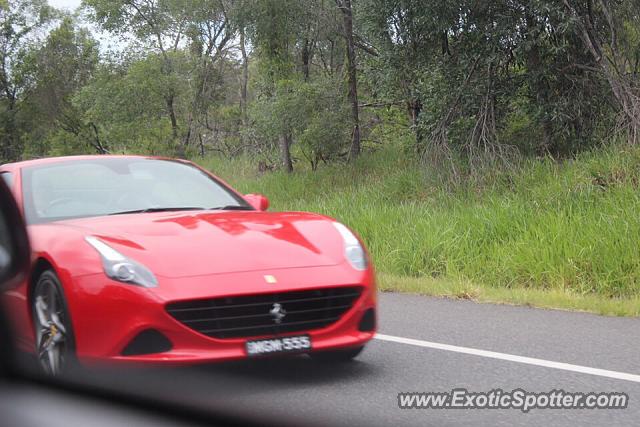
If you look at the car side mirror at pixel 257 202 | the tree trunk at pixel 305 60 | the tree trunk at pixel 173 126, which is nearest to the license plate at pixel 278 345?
the car side mirror at pixel 257 202

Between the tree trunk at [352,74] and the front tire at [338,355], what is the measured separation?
1543 cm

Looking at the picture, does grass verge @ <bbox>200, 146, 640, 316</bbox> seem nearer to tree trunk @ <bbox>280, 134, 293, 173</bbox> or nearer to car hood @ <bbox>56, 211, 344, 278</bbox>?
car hood @ <bbox>56, 211, 344, 278</bbox>


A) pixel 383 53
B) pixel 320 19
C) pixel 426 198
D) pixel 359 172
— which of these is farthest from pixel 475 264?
pixel 320 19

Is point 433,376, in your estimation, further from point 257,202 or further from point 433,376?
point 257,202

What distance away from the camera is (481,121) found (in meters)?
15.8

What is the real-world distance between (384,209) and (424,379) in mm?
8693

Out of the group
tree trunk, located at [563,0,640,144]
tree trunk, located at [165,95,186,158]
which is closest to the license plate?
tree trunk, located at [563,0,640,144]

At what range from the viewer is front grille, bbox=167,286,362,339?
455 centimetres

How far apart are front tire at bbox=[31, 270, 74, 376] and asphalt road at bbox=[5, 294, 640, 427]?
338 mm

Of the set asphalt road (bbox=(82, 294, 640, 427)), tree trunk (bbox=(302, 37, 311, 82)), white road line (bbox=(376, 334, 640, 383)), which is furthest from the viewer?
tree trunk (bbox=(302, 37, 311, 82))

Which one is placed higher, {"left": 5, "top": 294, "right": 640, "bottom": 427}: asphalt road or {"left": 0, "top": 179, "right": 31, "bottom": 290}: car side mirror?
{"left": 0, "top": 179, "right": 31, "bottom": 290}: car side mirror

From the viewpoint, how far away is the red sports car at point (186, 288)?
4.49 meters

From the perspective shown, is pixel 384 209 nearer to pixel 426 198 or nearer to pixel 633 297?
pixel 426 198

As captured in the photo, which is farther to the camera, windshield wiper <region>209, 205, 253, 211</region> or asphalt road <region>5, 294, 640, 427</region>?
windshield wiper <region>209, 205, 253, 211</region>
